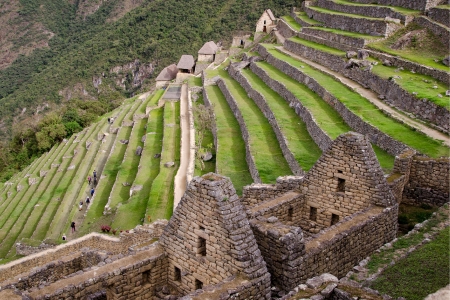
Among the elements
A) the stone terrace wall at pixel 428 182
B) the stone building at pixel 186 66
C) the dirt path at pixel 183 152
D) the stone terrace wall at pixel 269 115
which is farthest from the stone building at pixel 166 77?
the stone terrace wall at pixel 428 182

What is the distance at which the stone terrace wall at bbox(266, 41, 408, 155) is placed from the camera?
1645cm

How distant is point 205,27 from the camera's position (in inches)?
3939

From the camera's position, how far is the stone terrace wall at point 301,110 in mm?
19188

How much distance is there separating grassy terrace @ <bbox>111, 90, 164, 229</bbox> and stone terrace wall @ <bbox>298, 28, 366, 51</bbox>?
14467 mm

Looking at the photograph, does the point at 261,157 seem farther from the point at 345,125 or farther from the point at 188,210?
the point at 188,210

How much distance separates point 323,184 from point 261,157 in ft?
36.7

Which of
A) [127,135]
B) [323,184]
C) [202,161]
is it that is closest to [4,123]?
[127,135]

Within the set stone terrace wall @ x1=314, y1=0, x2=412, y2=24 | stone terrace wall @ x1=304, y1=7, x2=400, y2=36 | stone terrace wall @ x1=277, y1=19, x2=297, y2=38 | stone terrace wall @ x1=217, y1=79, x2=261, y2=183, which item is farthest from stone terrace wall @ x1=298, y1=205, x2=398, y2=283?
stone terrace wall @ x1=277, y1=19, x2=297, y2=38

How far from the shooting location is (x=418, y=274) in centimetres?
Result: 734

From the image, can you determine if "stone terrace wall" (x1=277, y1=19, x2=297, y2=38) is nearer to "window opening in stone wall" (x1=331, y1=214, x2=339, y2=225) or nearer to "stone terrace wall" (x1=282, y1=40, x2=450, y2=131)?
"stone terrace wall" (x1=282, y1=40, x2=450, y2=131)

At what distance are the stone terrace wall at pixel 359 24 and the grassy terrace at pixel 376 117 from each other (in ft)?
17.4

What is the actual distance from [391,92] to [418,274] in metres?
16.0

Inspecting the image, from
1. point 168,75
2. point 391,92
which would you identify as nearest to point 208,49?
point 168,75

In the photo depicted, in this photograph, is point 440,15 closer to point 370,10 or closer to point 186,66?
point 370,10
